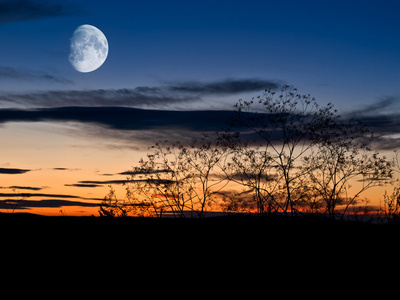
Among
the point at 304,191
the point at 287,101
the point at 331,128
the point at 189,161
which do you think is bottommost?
the point at 304,191

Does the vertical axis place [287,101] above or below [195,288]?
above

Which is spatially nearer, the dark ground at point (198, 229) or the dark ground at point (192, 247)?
the dark ground at point (192, 247)

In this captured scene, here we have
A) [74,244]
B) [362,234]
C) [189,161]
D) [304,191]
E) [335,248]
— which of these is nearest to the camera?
[74,244]

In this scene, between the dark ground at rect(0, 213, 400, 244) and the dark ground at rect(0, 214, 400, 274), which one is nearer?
the dark ground at rect(0, 214, 400, 274)

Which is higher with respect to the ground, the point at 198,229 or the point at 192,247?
the point at 198,229

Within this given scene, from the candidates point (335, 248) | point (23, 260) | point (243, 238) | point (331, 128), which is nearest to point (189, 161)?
point (331, 128)

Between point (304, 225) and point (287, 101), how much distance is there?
5164 millimetres

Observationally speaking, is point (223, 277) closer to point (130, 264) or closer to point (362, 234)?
point (130, 264)

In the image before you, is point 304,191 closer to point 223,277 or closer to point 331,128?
point 331,128

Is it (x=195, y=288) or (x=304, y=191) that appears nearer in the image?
(x=195, y=288)

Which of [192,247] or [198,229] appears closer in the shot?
[192,247]

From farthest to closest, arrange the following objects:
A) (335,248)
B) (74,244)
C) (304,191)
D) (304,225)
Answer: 1. (304,191)
2. (304,225)
3. (335,248)
4. (74,244)

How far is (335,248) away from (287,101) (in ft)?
23.0

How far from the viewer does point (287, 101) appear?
1570cm
